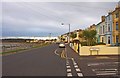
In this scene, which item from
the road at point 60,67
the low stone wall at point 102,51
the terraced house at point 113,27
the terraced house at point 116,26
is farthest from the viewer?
the terraced house at point 113,27

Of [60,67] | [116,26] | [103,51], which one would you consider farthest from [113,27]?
[60,67]

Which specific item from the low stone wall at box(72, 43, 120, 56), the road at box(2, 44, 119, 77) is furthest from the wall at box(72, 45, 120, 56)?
the road at box(2, 44, 119, 77)

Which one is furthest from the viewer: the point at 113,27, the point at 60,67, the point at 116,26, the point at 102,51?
the point at 113,27

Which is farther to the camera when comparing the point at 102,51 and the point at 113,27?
the point at 113,27

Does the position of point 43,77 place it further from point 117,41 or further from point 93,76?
point 117,41

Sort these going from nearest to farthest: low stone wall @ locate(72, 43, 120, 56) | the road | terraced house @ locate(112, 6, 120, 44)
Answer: the road
low stone wall @ locate(72, 43, 120, 56)
terraced house @ locate(112, 6, 120, 44)

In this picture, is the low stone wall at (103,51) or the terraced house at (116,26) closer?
the low stone wall at (103,51)

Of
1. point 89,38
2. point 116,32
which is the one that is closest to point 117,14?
point 116,32

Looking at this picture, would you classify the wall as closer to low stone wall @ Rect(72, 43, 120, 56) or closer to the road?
low stone wall @ Rect(72, 43, 120, 56)

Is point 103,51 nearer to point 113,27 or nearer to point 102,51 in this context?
point 102,51

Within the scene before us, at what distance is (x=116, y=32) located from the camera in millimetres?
47062

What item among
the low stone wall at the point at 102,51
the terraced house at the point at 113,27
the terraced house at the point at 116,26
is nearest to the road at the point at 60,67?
the low stone wall at the point at 102,51

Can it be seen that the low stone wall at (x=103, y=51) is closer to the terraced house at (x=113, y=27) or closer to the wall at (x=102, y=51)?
the wall at (x=102, y=51)

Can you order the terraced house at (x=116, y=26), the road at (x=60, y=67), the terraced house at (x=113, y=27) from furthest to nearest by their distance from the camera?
the terraced house at (x=113, y=27) → the terraced house at (x=116, y=26) → the road at (x=60, y=67)
